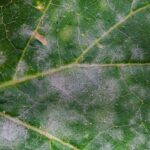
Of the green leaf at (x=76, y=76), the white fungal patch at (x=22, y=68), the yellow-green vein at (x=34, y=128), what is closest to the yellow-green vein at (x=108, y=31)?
the green leaf at (x=76, y=76)

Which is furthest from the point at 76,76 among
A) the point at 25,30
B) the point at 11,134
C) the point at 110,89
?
the point at 11,134

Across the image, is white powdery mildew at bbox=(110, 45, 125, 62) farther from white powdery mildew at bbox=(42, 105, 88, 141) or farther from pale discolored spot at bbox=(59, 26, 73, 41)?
white powdery mildew at bbox=(42, 105, 88, 141)

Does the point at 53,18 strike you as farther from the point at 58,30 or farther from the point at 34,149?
the point at 34,149

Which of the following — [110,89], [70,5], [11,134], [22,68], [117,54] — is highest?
[70,5]

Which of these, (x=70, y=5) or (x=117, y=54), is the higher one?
(x=70, y=5)

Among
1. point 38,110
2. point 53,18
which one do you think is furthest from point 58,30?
point 38,110

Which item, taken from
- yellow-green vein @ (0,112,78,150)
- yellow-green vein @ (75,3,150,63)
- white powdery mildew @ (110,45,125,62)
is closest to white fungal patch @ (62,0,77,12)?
yellow-green vein @ (75,3,150,63)

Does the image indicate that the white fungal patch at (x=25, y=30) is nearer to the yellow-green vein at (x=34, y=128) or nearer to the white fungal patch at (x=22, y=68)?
the white fungal patch at (x=22, y=68)

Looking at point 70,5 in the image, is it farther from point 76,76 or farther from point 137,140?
point 137,140
